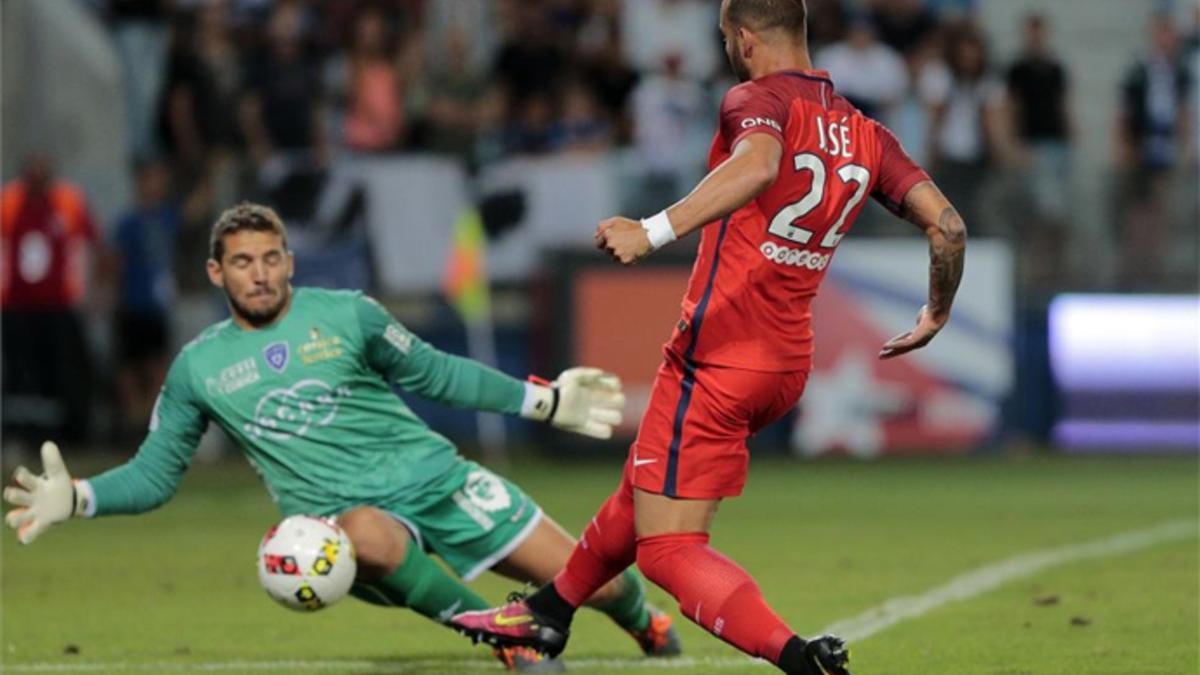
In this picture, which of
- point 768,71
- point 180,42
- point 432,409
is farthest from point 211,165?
point 768,71

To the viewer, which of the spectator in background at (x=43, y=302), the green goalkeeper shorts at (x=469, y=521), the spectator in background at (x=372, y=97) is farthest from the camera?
the spectator in background at (x=372, y=97)

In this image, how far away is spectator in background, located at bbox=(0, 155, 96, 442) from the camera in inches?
652

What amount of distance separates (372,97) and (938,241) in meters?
11.7

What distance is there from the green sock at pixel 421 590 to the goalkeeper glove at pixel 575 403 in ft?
2.03

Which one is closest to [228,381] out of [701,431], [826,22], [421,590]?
[421,590]

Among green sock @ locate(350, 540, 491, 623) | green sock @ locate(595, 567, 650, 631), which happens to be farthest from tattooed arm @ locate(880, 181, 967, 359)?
green sock @ locate(350, 540, 491, 623)

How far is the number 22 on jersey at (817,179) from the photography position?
243 inches

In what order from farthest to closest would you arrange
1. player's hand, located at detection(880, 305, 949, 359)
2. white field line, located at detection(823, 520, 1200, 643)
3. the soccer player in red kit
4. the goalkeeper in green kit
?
white field line, located at detection(823, 520, 1200, 643) → the goalkeeper in green kit → player's hand, located at detection(880, 305, 949, 359) → the soccer player in red kit

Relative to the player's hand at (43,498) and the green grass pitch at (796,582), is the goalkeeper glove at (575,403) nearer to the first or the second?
the green grass pitch at (796,582)

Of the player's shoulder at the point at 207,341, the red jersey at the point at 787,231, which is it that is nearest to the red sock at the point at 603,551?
the red jersey at the point at 787,231

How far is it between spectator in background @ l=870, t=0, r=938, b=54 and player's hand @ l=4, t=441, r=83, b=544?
12208 millimetres

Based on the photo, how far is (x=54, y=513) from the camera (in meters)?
6.96

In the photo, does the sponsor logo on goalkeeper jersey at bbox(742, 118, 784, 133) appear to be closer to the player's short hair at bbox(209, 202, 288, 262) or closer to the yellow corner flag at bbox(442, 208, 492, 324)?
the player's short hair at bbox(209, 202, 288, 262)

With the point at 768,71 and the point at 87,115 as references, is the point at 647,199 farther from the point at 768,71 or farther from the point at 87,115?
the point at 768,71
